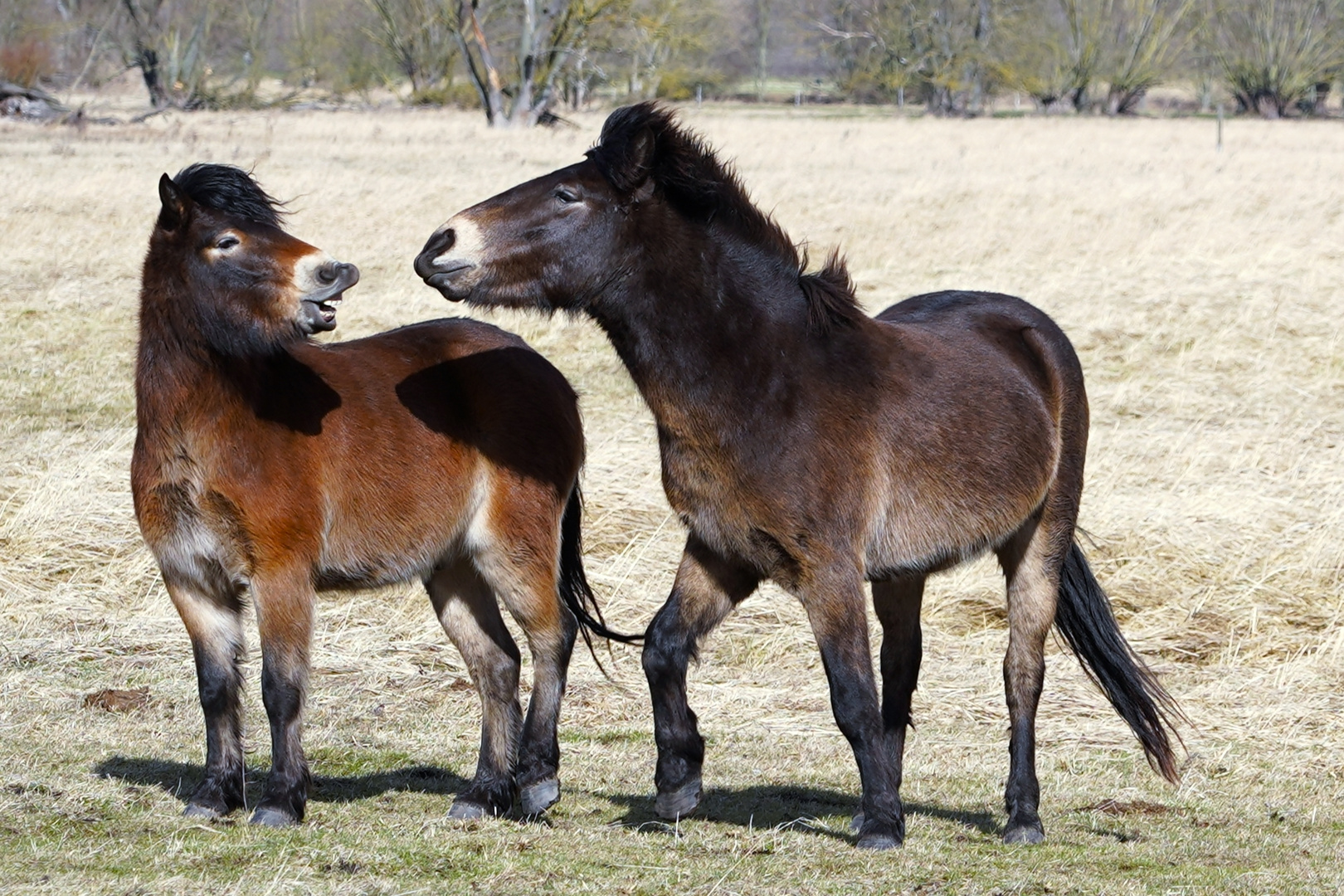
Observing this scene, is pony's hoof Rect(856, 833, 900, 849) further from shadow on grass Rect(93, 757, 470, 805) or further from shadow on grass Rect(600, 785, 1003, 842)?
shadow on grass Rect(93, 757, 470, 805)

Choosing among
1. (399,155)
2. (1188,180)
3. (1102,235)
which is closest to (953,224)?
(1102,235)

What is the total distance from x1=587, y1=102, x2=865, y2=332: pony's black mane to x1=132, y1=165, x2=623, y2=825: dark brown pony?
1.07m

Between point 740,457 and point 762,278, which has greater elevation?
point 762,278

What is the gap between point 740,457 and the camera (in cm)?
474

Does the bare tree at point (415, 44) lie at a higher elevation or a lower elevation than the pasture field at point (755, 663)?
higher

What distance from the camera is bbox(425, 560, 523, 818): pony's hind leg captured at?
5500mm

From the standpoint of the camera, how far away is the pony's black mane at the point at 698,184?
15.8 ft

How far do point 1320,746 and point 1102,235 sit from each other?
14066 mm

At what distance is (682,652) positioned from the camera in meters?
4.91

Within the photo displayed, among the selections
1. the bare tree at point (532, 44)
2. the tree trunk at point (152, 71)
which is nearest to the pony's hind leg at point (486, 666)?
the bare tree at point (532, 44)

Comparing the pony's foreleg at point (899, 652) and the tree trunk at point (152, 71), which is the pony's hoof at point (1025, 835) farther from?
the tree trunk at point (152, 71)

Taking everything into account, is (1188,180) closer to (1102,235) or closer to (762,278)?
(1102,235)

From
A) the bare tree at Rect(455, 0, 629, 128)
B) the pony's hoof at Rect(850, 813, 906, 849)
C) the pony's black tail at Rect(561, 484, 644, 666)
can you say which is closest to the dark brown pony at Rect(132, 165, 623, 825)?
the pony's black tail at Rect(561, 484, 644, 666)

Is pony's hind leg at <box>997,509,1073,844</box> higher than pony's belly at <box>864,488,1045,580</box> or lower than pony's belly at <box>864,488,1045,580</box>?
lower
